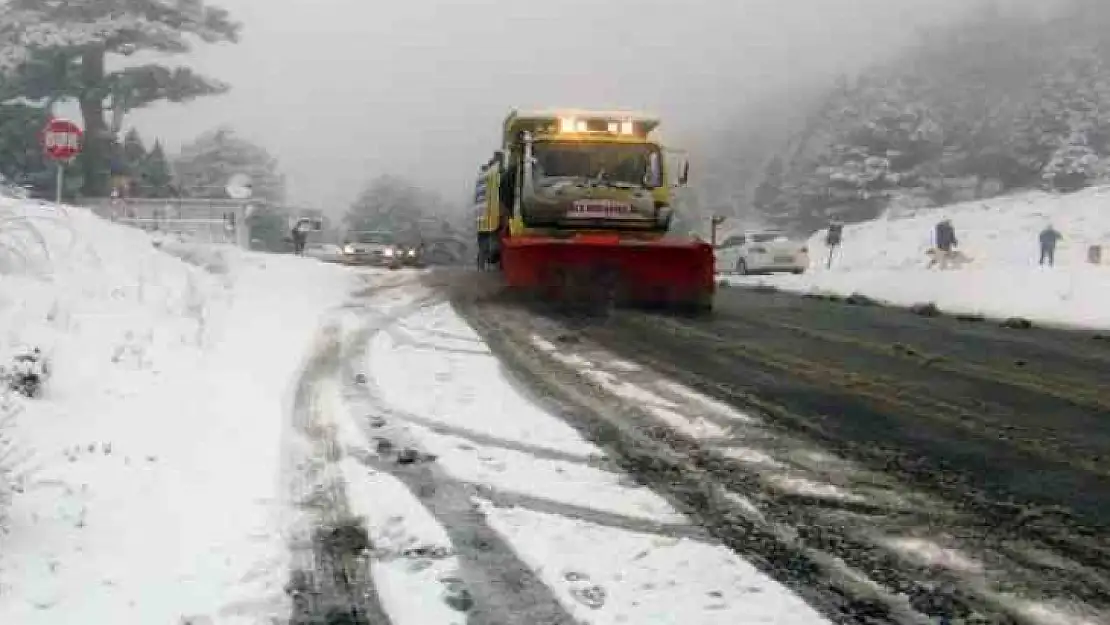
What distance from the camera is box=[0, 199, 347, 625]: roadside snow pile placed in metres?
3.16

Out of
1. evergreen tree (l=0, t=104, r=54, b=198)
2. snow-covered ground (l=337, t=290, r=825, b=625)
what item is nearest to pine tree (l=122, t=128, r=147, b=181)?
evergreen tree (l=0, t=104, r=54, b=198)

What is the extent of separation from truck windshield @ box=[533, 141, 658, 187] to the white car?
16400 millimetres

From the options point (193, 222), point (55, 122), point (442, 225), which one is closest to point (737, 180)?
point (442, 225)

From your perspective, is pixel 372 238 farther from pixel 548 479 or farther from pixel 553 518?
pixel 553 518

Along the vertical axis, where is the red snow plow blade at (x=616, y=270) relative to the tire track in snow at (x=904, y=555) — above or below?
above

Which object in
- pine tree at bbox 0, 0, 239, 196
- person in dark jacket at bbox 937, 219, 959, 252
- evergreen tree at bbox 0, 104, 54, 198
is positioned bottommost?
person in dark jacket at bbox 937, 219, 959, 252

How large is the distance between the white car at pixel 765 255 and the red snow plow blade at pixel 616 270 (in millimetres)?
17870

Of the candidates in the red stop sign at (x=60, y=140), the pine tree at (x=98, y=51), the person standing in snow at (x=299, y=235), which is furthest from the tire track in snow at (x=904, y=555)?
the pine tree at (x=98, y=51)

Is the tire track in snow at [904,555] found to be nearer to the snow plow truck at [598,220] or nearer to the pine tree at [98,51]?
the snow plow truck at [598,220]

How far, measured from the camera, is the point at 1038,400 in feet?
21.5

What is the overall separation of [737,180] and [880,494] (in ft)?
310

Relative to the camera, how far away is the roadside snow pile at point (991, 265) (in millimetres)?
15047

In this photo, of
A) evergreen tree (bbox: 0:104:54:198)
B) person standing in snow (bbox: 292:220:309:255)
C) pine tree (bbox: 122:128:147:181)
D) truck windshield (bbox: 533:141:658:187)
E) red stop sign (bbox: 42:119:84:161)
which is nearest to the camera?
red stop sign (bbox: 42:119:84:161)

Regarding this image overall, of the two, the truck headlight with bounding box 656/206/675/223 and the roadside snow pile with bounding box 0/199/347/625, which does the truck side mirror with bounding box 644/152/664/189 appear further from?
the roadside snow pile with bounding box 0/199/347/625
